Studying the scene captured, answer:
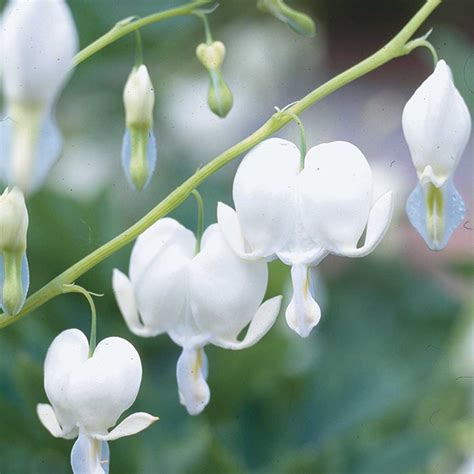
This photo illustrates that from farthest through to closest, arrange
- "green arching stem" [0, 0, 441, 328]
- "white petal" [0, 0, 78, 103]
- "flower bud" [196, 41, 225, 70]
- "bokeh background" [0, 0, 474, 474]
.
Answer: "bokeh background" [0, 0, 474, 474] < "flower bud" [196, 41, 225, 70] < "green arching stem" [0, 0, 441, 328] < "white petal" [0, 0, 78, 103]

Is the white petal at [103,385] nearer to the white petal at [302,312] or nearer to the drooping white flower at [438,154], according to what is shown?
the white petal at [302,312]

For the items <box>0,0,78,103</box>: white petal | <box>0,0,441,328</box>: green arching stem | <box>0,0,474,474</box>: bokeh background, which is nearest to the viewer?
<box>0,0,78,103</box>: white petal

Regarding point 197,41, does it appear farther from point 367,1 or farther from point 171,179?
point 367,1

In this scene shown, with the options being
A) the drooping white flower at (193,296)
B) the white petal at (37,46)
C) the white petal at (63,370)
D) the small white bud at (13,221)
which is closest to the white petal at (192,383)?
the drooping white flower at (193,296)

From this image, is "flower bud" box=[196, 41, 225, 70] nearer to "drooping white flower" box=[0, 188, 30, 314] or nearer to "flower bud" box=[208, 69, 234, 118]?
"flower bud" box=[208, 69, 234, 118]

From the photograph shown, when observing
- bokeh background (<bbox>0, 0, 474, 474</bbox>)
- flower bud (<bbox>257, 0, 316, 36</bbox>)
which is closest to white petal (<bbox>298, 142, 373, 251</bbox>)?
flower bud (<bbox>257, 0, 316, 36</bbox>)

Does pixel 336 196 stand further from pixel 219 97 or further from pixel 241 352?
pixel 241 352
